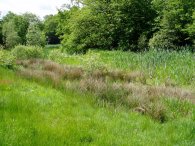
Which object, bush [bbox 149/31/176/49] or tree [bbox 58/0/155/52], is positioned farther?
tree [bbox 58/0/155/52]

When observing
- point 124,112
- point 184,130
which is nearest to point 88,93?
point 124,112

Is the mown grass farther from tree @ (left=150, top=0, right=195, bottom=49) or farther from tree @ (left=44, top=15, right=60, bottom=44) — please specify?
tree @ (left=44, top=15, right=60, bottom=44)

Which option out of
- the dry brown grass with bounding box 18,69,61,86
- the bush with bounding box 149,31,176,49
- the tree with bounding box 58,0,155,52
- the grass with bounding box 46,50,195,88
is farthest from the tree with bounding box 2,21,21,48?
the dry brown grass with bounding box 18,69,61,86

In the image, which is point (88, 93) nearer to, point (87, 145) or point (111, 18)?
point (87, 145)

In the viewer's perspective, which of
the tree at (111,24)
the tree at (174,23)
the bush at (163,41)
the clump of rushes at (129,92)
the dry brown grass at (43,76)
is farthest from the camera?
the tree at (111,24)

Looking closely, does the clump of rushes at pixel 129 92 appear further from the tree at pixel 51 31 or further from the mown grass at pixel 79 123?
the tree at pixel 51 31

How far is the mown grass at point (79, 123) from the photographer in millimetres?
6363

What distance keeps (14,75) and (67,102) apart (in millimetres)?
4381

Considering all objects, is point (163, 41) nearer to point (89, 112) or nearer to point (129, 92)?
point (129, 92)

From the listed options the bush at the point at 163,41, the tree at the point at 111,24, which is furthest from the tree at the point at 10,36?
the bush at the point at 163,41

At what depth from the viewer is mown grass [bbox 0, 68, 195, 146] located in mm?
6363

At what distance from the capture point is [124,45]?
115ft

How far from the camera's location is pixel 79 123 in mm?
7246

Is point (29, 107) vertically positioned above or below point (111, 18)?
below
